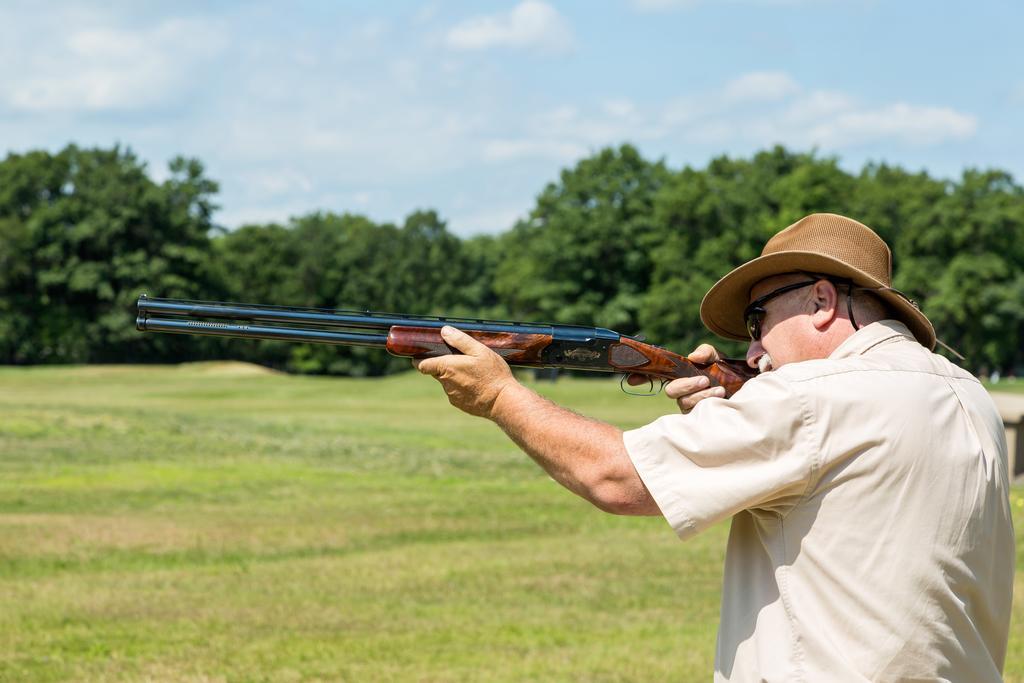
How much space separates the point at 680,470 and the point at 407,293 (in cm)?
10738

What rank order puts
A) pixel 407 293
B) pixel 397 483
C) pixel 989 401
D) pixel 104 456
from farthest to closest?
1. pixel 407 293
2. pixel 104 456
3. pixel 397 483
4. pixel 989 401

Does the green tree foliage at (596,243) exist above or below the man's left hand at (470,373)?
above

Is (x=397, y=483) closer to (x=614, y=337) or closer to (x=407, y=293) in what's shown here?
(x=614, y=337)

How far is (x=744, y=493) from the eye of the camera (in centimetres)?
338

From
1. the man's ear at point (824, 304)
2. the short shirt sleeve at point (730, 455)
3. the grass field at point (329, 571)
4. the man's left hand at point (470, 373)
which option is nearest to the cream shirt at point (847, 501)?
the short shirt sleeve at point (730, 455)

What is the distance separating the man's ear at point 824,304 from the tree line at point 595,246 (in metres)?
78.0

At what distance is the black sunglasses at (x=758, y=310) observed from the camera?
393cm

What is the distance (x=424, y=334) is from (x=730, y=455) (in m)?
1.48

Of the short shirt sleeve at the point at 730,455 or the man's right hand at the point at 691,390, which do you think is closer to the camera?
the short shirt sleeve at the point at 730,455

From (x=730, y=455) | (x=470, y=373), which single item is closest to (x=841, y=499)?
(x=730, y=455)

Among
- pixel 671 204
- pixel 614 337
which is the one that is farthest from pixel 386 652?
pixel 671 204

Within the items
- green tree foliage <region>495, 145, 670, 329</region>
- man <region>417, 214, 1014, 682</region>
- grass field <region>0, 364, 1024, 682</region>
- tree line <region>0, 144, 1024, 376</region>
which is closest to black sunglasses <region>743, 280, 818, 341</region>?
man <region>417, 214, 1014, 682</region>

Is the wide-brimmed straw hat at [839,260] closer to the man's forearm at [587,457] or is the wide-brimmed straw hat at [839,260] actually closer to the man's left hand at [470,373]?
the man's forearm at [587,457]

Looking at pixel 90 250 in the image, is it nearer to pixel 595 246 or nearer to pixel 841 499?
pixel 595 246
